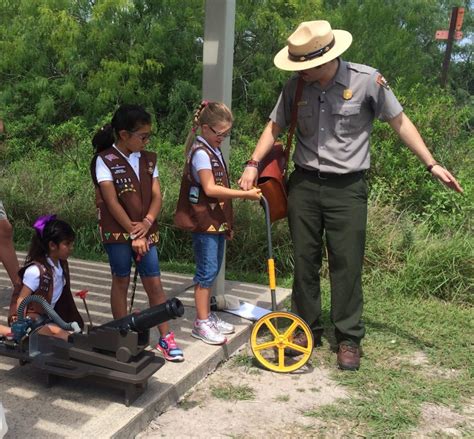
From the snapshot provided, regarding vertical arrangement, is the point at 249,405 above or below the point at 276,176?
below

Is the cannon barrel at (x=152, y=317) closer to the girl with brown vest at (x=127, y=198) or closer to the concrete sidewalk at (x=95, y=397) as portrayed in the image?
the concrete sidewalk at (x=95, y=397)

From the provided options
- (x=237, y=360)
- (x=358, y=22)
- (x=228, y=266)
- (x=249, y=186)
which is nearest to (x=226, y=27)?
(x=249, y=186)

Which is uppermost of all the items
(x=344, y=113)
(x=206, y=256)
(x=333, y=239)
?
(x=344, y=113)

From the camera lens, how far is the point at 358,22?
13.2m

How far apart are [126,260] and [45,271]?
1.47 feet

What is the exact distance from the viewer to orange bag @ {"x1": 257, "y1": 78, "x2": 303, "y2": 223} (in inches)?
139

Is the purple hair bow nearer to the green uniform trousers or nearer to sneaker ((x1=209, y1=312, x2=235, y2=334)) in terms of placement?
sneaker ((x1=209, y1=312, x2=235, y2=334))

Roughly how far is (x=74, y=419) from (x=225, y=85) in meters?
2.36

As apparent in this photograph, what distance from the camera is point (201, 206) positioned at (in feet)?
11.2

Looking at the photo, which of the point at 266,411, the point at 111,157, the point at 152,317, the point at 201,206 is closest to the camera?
the point at 152,317

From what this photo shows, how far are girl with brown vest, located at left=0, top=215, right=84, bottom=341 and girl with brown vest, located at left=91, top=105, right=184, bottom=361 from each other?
24 cm

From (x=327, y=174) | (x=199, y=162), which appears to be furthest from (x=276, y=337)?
(x=199, y=162)

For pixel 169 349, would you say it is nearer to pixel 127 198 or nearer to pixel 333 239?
pixel 127 198

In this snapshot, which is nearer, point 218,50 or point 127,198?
point 127,198
